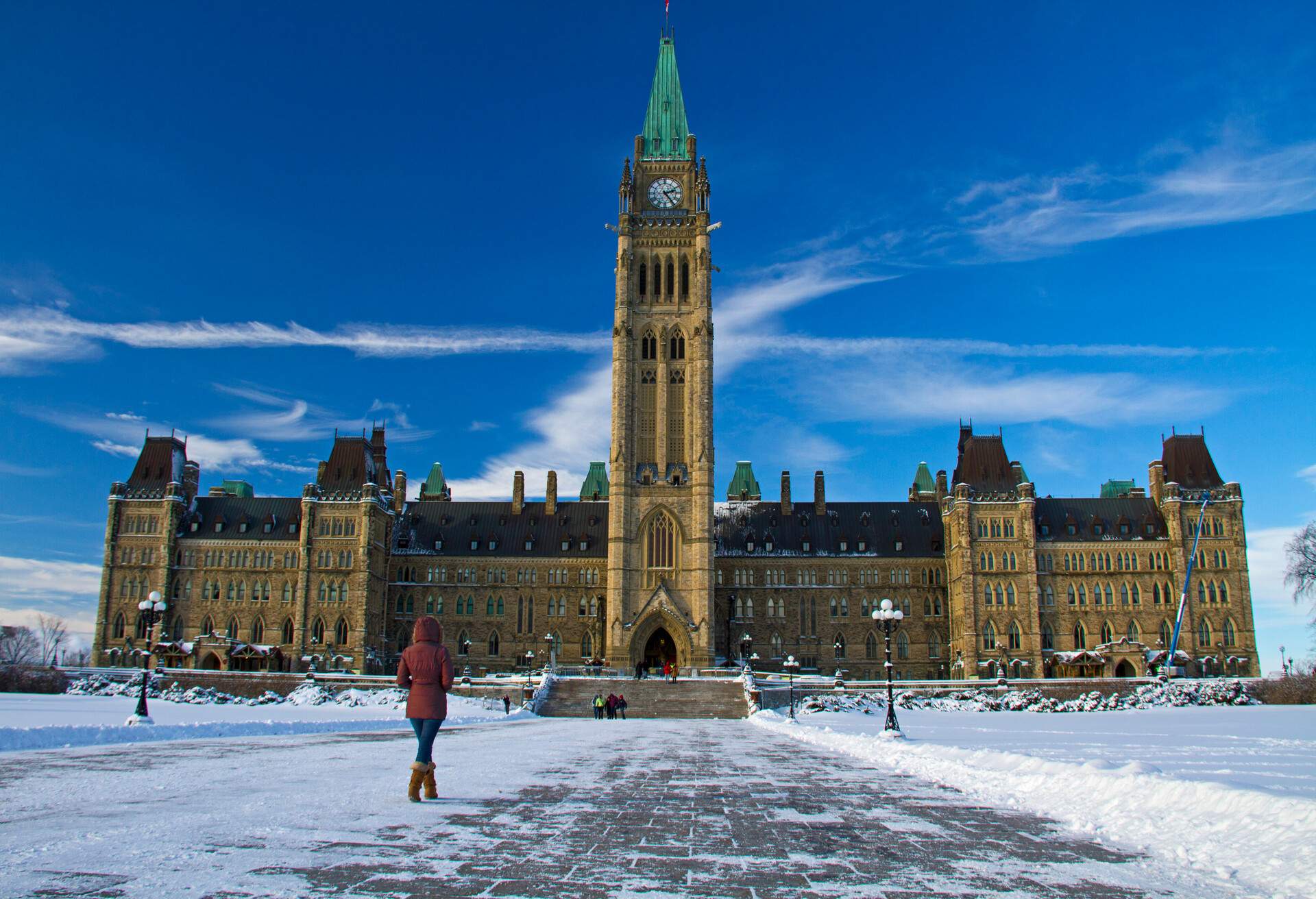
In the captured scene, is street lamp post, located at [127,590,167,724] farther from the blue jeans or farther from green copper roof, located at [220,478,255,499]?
green copper roof, located at [220,478,255,499]

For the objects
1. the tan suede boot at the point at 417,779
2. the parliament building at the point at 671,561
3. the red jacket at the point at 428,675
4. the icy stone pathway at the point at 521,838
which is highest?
the parliament building at the point at 671,561

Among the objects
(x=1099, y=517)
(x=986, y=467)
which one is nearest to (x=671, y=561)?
(x=986, y=467)

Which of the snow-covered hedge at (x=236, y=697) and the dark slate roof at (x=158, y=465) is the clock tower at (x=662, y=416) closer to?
the snow-covered hedge at (x=236, y=697)

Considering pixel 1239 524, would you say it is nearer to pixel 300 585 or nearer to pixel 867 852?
pixel 300 585

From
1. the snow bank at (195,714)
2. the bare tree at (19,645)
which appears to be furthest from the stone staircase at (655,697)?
the bare tree at (19,645)

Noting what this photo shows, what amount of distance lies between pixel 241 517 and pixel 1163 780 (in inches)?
3231

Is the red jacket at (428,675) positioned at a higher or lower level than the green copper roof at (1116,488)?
lower

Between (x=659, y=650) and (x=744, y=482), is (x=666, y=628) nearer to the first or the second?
(x=659, y=650)

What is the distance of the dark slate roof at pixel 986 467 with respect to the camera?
80.1 metres

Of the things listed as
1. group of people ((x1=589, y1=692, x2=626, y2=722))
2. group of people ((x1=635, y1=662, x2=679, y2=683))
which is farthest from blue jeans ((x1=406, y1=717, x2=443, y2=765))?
group of people ((x1=635, y1=662, x2=679, y2=683))

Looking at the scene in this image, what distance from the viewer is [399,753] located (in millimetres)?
18062

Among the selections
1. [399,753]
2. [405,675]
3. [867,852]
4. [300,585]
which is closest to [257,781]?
[405,675]

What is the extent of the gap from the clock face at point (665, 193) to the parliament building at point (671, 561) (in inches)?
5.5

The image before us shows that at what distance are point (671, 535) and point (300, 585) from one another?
91.9 feet
